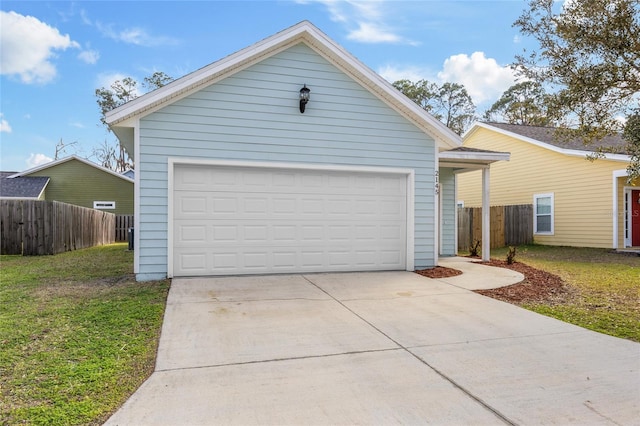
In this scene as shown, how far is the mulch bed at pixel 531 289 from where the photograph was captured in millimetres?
6316

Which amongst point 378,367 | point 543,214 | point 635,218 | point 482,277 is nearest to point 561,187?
point 543,214

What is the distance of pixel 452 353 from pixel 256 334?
207cm

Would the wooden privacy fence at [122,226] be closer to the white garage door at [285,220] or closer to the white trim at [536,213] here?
the white garage door at [285,220]

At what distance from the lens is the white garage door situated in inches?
301

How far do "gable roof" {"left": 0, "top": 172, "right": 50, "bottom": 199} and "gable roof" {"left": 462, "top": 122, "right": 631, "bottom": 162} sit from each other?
22.7 m

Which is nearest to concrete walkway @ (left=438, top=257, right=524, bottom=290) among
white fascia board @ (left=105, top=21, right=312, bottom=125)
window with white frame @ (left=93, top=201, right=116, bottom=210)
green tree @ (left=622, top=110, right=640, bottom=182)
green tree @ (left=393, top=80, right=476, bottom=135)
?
green tree @ (left=622, top=110, right=640, bottom=182)

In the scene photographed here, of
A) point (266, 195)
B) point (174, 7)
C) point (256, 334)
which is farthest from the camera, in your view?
point (174, 7)

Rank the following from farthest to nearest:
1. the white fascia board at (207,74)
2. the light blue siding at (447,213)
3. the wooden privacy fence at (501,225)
→ the wooden privacy fence at (501,225), the light blue siding at (447,213), the white fascia board at (207,74)

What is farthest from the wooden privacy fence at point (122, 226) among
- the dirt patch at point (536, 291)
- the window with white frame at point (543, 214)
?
the window with white frame at point (543, 214)

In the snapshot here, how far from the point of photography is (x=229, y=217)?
781 centimetres

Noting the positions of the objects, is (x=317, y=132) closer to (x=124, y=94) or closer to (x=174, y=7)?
(x=174, y=7)

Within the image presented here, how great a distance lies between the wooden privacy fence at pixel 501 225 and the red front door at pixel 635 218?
133 inches

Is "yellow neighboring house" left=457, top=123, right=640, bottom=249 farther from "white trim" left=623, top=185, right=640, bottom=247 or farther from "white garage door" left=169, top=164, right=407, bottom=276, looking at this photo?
"white garage door" left=169, top=164, right=407, bottom=276

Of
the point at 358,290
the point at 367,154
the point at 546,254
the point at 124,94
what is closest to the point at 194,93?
the point at 367,154
